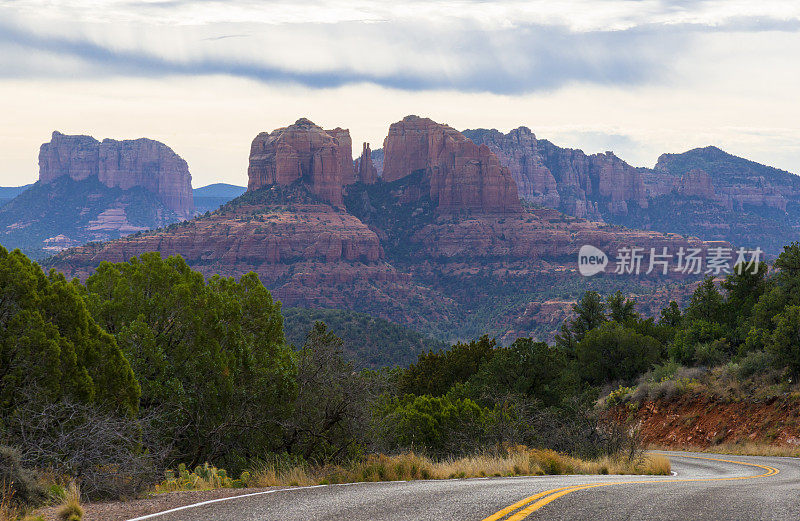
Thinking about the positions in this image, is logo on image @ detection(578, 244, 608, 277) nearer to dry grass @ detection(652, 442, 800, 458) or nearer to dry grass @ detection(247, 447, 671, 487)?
dry grass @ detection(652, 442, 800, 458)

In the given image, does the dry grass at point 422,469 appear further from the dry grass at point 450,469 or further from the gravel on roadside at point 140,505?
the gravel on roadside at point 140,505

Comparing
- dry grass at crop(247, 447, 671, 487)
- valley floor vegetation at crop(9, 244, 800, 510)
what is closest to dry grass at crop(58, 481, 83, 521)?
valley floor vegetation at crop(9, 244, 800, 510)

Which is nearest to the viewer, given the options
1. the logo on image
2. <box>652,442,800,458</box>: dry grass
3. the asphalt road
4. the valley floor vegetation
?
the asphalt road

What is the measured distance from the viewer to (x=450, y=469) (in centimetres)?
1593

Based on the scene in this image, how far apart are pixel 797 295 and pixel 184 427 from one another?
109 feet

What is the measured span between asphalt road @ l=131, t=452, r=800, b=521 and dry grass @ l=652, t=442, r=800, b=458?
21614 mm

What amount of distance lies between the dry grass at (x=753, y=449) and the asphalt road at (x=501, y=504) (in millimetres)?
21614

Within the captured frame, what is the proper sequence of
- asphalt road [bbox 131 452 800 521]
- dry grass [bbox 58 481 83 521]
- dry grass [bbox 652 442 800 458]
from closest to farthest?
asphalt road [bbox 131 452 800 521] → dry grass [bbox 58 481 83 521] → dry grass [bbox 652 442 800 458]

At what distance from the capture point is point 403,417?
1104 inches

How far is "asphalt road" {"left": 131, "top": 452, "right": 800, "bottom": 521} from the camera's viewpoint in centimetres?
850

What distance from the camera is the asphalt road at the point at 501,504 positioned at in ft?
27.9

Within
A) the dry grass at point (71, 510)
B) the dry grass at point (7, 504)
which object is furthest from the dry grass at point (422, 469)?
the dry grass at point (7, 504)

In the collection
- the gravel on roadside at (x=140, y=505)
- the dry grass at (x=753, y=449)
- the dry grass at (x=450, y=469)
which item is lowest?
the dry grass at (x=753, y=449)

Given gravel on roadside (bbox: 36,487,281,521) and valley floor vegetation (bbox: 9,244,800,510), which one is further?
valley floor vegetation (bbox: 9,244,800,510)
